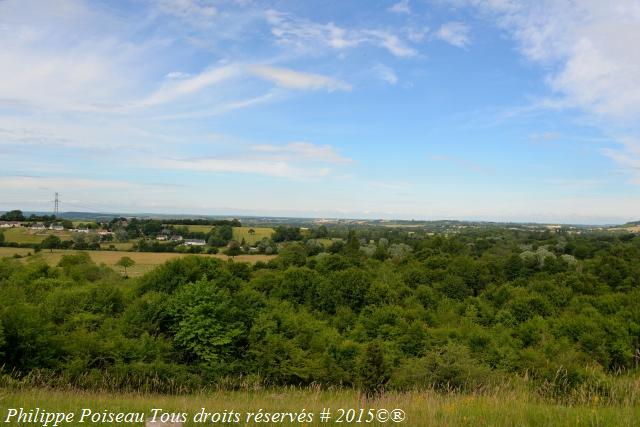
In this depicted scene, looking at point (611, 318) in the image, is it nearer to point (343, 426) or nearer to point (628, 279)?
point (628, 279)

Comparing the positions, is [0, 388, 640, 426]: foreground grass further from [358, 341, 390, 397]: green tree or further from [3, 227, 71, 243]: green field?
[3, 227, 71, 243]: green field

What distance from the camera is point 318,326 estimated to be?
3484cm

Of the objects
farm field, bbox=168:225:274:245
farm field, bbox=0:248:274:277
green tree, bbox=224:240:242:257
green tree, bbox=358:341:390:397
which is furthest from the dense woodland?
farm field, bbox=168:225:274:245

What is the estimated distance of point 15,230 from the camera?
75.7 meters

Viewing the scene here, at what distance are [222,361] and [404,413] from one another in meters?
21.1

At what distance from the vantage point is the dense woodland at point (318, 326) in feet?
59.8

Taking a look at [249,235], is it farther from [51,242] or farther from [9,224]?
[9,224]

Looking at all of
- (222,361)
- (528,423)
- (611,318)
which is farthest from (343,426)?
(611,318)

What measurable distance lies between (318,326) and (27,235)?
6368cm

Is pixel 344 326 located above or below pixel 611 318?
below

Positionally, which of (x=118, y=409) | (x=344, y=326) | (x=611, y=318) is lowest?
(x=344, y=326)

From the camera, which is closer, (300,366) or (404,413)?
(404,413)

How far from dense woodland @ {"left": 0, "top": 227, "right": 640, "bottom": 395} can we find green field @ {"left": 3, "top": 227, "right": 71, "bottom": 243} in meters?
26.2

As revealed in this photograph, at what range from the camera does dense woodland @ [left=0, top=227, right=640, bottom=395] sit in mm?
18219
